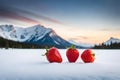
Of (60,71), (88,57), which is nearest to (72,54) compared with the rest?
(88,57)

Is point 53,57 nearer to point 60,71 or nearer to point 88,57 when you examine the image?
point 88,57

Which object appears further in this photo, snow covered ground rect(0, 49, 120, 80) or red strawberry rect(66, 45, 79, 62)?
red strawberry rect(66, 45, 79, 62)

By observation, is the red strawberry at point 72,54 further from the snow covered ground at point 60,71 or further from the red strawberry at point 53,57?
the snow covered ground at point 60,71

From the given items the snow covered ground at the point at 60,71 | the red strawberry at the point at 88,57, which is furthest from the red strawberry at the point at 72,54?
the snow covered ground at the point at 60,71

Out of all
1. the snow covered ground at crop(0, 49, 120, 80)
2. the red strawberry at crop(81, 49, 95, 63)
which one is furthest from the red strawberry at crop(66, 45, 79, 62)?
the snow covered ground at crop(0, 49, 120, 80)

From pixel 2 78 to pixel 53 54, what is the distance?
60cm

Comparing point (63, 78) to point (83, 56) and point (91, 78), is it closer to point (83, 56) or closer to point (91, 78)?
point (91, 78)

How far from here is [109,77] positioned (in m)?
0.65

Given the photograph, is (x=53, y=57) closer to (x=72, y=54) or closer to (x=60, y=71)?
(x=72, y=54)

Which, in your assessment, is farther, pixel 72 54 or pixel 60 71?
pixel 72 54

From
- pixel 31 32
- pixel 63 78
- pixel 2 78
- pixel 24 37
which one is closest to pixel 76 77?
pixel 63 78

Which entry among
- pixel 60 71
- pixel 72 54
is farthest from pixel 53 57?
pixel 60 71

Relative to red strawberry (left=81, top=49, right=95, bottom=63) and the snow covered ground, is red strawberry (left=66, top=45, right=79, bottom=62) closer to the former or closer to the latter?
red strawberry (left=81, top=49, right=95, bottom=63)

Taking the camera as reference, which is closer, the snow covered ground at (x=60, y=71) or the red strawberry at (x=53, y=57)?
the snow covered ground at (x=60, y=71)
